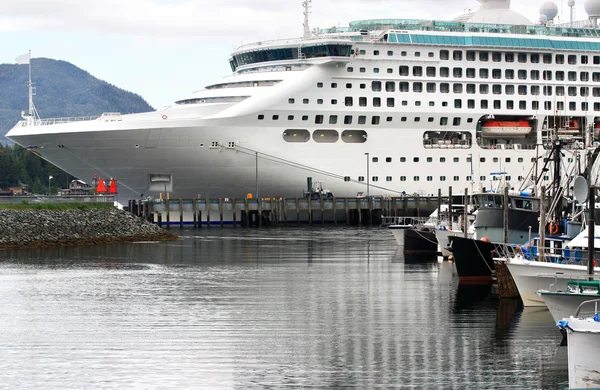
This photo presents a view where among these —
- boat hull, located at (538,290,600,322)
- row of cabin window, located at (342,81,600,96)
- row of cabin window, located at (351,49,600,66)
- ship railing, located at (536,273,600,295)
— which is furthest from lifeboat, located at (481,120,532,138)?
boat hull, located at (538,290,600,322)

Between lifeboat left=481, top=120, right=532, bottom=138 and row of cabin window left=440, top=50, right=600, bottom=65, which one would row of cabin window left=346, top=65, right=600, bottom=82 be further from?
lifeboat left=481, top=120, right=532, bottom=138

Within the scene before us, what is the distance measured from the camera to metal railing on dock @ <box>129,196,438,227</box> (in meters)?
57.9

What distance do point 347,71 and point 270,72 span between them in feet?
13.5

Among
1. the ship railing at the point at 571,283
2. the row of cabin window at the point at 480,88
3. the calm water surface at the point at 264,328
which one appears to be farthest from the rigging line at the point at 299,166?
the ship railing at the point at 571,283

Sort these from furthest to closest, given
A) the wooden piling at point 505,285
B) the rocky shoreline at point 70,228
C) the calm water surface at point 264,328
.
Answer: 1. the rocky shoreline at point 70,228
2. the wooden piling at point 505,285
3. the calm water surface at point 264,328

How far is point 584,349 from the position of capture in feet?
46.2

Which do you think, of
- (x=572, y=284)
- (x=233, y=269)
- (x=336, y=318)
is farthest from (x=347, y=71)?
(x=572, y=284)

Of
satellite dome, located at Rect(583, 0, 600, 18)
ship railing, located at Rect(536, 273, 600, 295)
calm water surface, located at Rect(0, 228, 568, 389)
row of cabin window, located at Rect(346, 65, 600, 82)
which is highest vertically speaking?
satellite dome, located at Rect(583, 0, 600, 18)

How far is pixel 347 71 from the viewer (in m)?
57.5

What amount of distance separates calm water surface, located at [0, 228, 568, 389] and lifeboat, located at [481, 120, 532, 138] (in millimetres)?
26201

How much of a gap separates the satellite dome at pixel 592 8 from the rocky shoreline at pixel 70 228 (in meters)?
32.2

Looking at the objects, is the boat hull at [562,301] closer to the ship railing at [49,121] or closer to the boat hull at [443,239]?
the boat hull at [443,239]

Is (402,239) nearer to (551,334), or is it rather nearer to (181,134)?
(181,134)

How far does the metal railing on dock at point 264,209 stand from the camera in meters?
57.9
